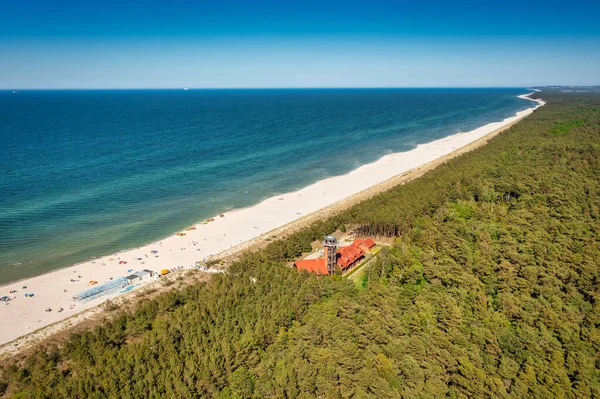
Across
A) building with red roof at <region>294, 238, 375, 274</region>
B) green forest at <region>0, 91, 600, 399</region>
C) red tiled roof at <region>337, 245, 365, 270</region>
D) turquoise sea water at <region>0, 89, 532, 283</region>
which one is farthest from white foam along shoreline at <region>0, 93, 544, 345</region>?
red tiled roof at <region>337, 245, 365, 270</region>

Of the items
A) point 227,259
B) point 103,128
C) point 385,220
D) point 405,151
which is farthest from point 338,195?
point 103,128

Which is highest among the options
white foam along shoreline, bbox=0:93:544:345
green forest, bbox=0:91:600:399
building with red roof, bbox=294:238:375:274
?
green forest, bbox=0:91:600:399

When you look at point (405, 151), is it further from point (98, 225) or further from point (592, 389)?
point (592, 389)

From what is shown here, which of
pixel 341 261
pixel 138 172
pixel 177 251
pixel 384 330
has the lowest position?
pixel 177 251

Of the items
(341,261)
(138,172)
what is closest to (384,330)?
(341,261)

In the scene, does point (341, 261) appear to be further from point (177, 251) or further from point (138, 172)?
point (138, 172)

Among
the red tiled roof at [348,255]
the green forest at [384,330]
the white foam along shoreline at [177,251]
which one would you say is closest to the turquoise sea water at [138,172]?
the white foam along shoreline at [177,251]

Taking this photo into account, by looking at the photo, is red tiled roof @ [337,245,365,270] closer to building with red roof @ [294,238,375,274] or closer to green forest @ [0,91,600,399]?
building with red roof @ [294,238,375,274]
